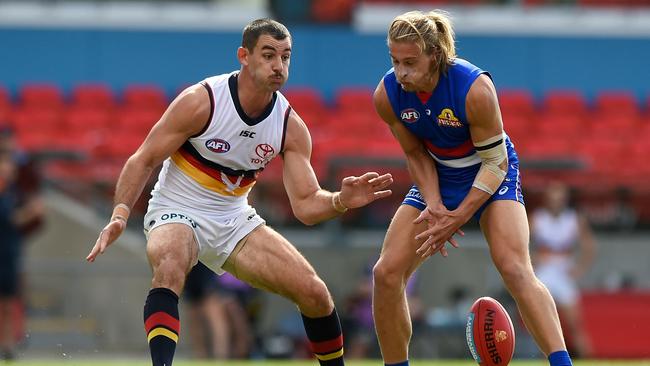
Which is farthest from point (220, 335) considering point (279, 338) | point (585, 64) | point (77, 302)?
point (585, 64)

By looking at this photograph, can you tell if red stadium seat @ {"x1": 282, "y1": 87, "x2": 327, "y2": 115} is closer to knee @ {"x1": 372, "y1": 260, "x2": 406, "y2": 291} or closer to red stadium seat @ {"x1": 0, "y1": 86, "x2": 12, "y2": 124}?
red stadium seat @ {"x1": 0, "y1": 86, "x2": 12, "y2": 124}

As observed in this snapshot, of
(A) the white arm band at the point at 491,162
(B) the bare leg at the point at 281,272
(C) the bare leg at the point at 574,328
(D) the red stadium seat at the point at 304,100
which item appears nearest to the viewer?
(A) the white arm band at the point at 491,162

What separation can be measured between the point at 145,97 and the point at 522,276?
14705mm

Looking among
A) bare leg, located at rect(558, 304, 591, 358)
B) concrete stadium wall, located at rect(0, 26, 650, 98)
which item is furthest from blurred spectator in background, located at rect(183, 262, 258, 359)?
concrete stadium wall, located at rect(0, 26, 650, 98)

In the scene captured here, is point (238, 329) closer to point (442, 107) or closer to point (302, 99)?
point (442, 107)

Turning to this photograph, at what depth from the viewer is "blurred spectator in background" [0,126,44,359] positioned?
499 inches

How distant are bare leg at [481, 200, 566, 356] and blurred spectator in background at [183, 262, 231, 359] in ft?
20.7

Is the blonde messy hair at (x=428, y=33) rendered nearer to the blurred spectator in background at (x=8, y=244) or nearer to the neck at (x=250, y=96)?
the neck at (x=250, y=96)

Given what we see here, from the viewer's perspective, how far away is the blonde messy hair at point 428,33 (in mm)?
6863

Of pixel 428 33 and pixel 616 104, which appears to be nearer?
pixel 428 33

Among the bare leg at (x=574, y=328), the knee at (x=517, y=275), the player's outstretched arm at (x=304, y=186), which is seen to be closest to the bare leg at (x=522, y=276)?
the knee at (x=517, y=275)

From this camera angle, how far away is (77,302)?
14.7 meters

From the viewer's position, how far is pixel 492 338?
719cm

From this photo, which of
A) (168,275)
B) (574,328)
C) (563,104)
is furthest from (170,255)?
(563,104)
